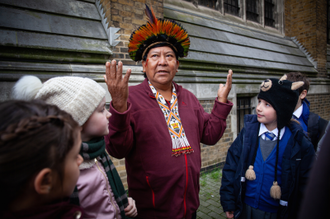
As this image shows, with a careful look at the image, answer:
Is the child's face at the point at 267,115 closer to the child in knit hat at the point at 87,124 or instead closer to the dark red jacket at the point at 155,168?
the dark red jacket at the point at 155,168

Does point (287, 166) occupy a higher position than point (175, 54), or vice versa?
point (175, 54)

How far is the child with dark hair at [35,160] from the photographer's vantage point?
625 mm

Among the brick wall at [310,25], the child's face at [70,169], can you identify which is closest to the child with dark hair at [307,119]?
the child's face at [70,169]

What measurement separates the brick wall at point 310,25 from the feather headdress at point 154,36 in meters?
9.95

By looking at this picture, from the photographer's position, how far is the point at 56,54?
3.00 metres

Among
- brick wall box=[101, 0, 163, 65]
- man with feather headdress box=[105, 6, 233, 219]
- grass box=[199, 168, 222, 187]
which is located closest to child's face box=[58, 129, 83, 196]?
man with feather headdress box=[105, 6, 233, 219]

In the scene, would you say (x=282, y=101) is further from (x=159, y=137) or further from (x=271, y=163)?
(x=159, y=137)

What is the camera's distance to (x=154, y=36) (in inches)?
71.4

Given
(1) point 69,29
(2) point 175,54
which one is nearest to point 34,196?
(2) point 175,54

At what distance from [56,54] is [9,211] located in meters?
2.89

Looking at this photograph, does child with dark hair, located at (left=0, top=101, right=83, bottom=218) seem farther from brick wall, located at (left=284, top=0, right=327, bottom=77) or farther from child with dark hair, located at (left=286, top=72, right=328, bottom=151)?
brick wall, located at (left=284, top=0, right=327, bottom=77)

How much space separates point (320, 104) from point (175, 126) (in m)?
9.72

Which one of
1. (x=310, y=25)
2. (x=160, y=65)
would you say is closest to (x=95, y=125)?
(x=160, y=65)

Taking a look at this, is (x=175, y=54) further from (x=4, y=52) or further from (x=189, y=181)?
(x=4, y=52)
